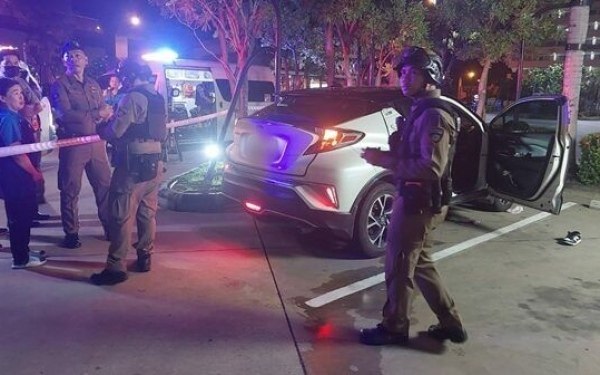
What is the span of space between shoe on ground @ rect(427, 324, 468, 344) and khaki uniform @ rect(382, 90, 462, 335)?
0.11 feet

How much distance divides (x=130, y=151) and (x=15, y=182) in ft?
3.65

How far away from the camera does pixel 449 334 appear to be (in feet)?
11.4

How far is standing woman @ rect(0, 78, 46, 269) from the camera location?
14.8 ft

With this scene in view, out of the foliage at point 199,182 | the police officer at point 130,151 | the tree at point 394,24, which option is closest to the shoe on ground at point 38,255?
the police officer at point 130,151

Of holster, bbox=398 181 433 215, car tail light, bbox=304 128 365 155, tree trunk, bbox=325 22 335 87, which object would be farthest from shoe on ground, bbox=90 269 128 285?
tree trunk, bbox=325 22 335 87

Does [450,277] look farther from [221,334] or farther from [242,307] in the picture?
[221,334]

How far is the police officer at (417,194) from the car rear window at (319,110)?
1560 mm

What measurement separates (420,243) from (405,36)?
8044 mm

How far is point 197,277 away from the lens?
4516mm

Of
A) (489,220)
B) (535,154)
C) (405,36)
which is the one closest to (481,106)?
(405,36)

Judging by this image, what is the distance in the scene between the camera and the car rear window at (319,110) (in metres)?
4.86

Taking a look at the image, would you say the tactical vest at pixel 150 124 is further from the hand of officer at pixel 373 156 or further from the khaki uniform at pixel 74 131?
the hand of officer at pixel 373 156

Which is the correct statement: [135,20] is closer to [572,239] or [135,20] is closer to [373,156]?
[572,239]

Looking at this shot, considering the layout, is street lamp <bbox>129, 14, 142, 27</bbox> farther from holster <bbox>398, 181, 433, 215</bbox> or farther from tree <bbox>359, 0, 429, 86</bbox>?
holster <bbox>398, 181, 433, 215</bbox>
